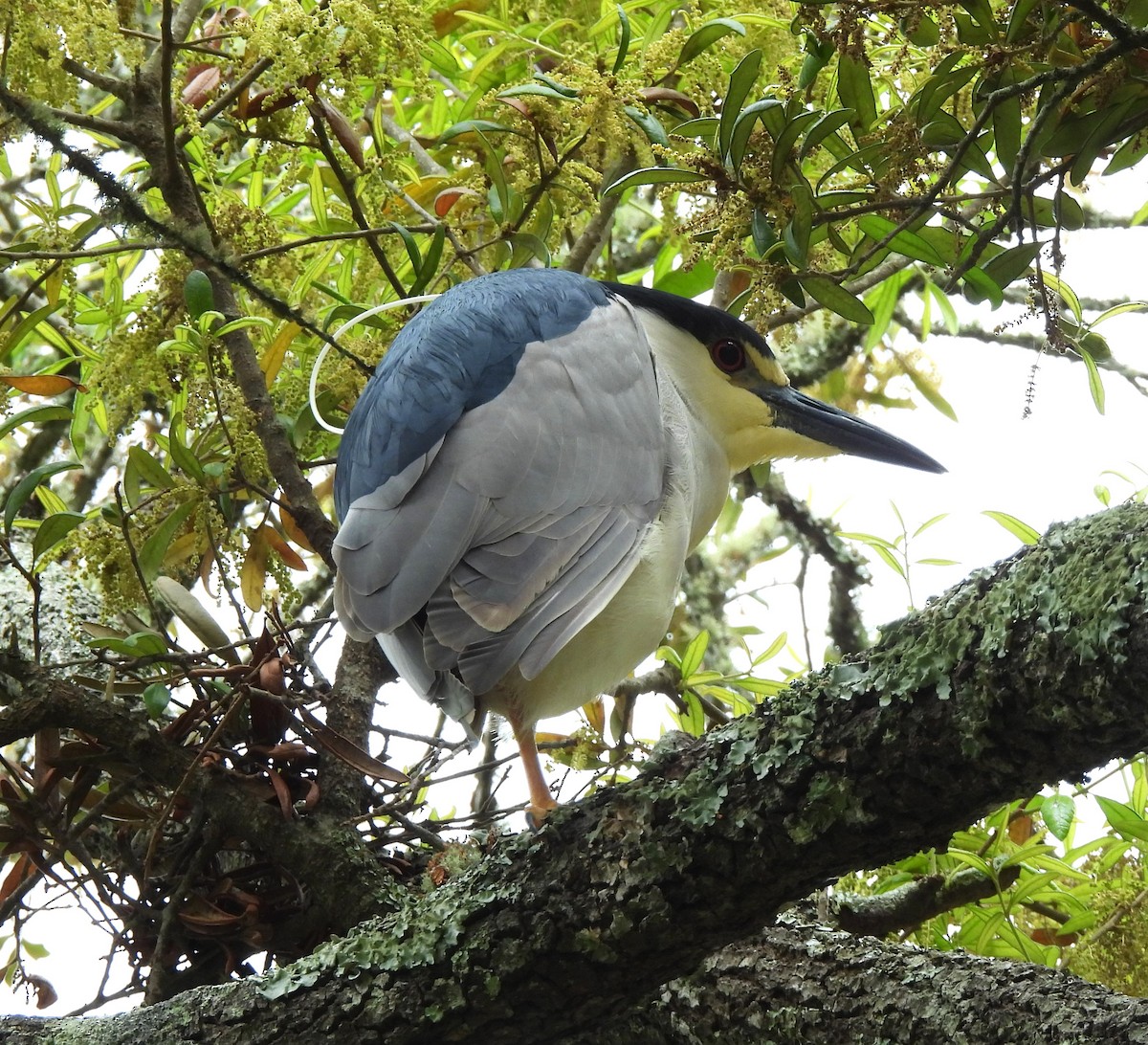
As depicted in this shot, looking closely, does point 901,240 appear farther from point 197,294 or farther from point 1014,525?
point 197,294

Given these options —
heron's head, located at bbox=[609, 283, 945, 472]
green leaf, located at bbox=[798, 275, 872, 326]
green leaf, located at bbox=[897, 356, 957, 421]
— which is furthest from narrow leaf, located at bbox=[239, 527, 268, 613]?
green leaf, located at bbox=[897, 356, 957, 421]

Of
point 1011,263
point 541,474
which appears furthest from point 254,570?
point 1011,263

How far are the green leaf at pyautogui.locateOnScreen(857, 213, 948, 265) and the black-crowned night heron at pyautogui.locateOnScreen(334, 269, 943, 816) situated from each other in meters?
0.58

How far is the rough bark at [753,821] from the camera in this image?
1217 mm

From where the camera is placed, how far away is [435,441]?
216cm

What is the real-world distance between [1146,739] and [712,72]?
166 cm

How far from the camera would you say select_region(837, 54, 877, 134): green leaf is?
5.98 ft

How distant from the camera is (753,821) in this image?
145 centimetres

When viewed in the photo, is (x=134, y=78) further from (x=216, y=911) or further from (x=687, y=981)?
(x=687, y=981)

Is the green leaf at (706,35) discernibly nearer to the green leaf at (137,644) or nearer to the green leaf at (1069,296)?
the green leaf at (1069,296)

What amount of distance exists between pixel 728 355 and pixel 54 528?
138cm

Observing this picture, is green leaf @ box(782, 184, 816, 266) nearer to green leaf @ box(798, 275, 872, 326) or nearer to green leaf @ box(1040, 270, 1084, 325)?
green leaf @ box(798, 275, 872, 326)

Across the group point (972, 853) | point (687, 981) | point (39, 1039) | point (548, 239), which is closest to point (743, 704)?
point (972, 853)

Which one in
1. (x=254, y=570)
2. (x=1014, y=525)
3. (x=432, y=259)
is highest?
(x=432, y=259)
